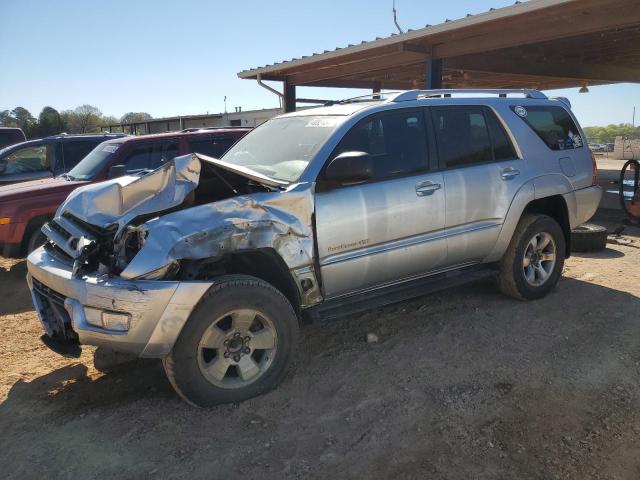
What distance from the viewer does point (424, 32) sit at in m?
9.30

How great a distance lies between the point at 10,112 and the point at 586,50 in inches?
1759

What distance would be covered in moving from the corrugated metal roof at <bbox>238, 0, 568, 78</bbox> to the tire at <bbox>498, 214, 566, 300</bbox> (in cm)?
396

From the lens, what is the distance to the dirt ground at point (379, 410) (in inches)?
107

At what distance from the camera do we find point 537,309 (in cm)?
489

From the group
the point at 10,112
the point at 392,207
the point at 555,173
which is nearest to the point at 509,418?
the point at 392,207

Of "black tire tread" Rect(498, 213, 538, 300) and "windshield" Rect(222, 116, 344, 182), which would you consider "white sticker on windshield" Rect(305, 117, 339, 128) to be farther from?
"black tire tread" Rect(498, 213, 538, 300)

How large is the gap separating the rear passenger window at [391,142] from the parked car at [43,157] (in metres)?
6.14

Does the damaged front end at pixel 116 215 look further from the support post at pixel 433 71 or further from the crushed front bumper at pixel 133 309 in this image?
the support post at pixel 433 71

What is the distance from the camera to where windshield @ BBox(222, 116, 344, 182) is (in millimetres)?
3836

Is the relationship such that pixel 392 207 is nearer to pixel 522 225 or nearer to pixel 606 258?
pixel 522 225

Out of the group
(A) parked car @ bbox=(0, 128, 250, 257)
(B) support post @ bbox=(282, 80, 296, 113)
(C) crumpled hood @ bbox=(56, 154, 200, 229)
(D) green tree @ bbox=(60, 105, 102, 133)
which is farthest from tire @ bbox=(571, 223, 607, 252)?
(D) green tree @ bbox=(60, 105, 102, 133)

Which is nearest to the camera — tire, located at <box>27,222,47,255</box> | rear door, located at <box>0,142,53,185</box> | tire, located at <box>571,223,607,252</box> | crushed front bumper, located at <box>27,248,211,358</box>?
crushed front bumper, located at <box>27,248,211,358</box>

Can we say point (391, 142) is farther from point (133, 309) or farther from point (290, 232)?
point (133, 309)

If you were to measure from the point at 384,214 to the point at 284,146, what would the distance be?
1.02 meters
